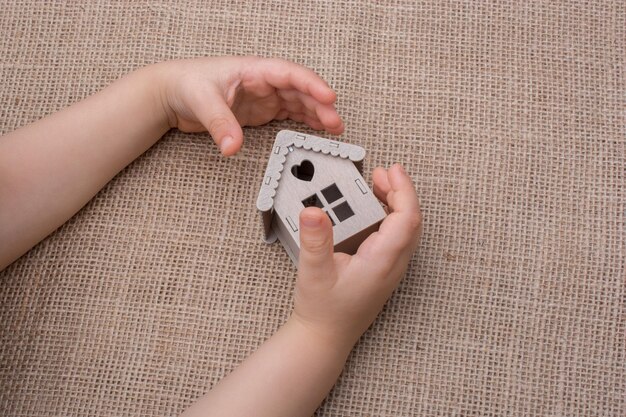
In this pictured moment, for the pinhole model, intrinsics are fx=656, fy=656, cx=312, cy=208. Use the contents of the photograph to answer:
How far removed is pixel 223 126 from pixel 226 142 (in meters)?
0.02

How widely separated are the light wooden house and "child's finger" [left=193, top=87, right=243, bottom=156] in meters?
0.04

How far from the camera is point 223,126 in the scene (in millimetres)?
597

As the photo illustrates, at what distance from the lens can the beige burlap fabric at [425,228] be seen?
0.63 metres

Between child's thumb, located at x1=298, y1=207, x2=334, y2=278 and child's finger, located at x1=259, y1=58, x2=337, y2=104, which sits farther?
child's finger, located at x1=259, y1=58, x2=337, y2=104

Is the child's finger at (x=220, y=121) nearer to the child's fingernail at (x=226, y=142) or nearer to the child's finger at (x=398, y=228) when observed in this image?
the child's fingernail at (x=226, y=142)

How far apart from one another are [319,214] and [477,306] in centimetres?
23

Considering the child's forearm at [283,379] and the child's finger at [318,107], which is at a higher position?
the child's finger at [318,107]

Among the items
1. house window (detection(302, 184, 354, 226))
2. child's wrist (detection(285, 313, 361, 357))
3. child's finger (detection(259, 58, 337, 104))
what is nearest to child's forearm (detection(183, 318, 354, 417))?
child's wrist (detection(285, 313, 361, 357))

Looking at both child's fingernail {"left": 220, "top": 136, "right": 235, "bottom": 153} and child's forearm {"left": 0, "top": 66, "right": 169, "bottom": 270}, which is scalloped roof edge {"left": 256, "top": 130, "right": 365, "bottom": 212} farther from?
child's forearm {"left": 0, "top": 66, "right": 169, "bottom": 270}

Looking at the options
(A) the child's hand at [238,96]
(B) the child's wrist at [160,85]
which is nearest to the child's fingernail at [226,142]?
A: (A) the child's hand at [238,96]

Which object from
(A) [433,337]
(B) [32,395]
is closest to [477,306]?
(A) [433,337]

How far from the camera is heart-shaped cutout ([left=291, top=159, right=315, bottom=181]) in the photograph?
0.61 metres

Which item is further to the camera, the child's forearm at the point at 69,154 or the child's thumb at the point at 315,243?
the child's forearm at the point at 69,154

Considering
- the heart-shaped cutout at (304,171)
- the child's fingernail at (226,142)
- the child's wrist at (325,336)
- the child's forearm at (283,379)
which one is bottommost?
the child's forearm at (283,379)
